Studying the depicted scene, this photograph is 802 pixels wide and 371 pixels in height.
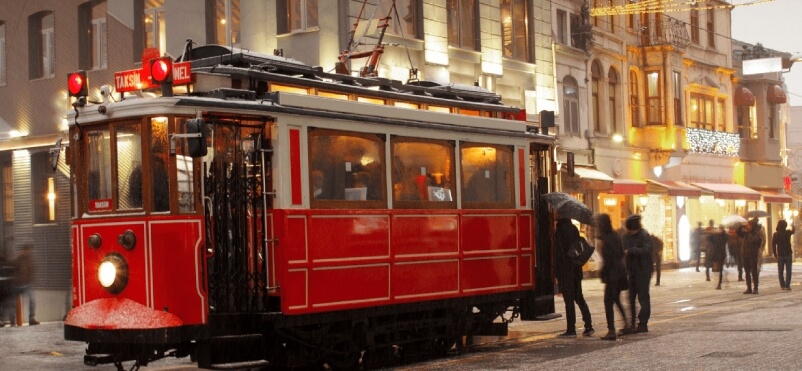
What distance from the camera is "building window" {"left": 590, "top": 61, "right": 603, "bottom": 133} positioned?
126 feet

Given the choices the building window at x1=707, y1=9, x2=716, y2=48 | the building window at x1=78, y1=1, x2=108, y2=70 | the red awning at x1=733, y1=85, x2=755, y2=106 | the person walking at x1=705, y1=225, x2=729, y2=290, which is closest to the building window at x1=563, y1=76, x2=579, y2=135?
the person walking at x1=705, y1=225, x2=729, y2=290

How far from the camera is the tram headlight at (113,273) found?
12.2 metres

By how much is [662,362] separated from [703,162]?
33.4m

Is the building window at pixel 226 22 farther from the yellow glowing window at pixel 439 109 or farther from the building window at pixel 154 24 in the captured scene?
the yellow glowing window at pixel 439 109

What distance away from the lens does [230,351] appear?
493 inches

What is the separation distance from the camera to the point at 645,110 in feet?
137

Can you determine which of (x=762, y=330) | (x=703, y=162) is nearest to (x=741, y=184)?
(x=703, y=162)

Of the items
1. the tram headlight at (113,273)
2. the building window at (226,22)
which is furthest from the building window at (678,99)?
the tram headlight at (113,273)

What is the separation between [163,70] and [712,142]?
119 feet

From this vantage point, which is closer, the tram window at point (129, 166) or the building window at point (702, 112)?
the tram window at point (129, 166)

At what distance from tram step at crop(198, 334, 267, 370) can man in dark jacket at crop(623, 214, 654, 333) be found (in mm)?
6396

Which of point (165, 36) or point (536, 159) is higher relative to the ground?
point (165, 36)

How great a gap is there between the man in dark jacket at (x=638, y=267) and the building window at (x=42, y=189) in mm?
15823

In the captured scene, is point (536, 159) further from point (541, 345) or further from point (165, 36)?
point (165, 36)
